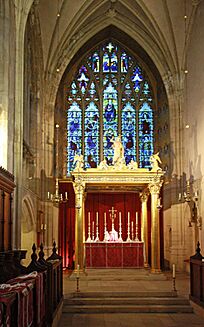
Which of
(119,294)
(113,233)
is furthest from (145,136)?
(119,294)

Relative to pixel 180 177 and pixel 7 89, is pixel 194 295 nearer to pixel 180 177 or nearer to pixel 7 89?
pixel 7 89

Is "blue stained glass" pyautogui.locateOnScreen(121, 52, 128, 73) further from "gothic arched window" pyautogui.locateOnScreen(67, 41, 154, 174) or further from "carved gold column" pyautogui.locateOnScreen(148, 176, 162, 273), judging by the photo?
"carved gold column" pyautogui.locateOnScreen(148, 176, 162, 273)

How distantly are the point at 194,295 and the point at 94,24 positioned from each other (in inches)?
576

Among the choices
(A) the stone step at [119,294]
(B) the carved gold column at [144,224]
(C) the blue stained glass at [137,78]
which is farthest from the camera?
(C) the blue stained glass at [137,78]

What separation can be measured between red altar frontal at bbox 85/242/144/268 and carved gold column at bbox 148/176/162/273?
33.7 inches

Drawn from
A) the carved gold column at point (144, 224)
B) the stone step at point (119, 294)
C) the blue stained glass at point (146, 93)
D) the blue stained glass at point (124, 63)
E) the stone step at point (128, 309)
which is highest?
the blue stained glass at point (124, 63)

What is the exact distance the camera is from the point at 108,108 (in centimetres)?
2605

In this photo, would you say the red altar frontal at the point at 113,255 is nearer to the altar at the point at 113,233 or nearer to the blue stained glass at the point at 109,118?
the altar at the point at 113,233

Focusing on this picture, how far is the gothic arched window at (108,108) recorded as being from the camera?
25.6 meters

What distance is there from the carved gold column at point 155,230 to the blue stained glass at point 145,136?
23.7 ft

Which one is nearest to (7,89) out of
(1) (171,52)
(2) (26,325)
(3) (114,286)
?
(3) (114,286)

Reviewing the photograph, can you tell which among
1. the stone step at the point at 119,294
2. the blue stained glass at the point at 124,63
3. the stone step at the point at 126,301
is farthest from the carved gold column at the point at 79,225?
the blue stained glass at the point at 124,63

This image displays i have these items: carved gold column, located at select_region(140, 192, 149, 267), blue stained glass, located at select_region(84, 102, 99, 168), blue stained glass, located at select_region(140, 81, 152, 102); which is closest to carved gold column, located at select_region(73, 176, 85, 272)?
carved gold column, located at select_region(140, 192, 149, 267)

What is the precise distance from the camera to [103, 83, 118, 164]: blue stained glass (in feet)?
84.1
